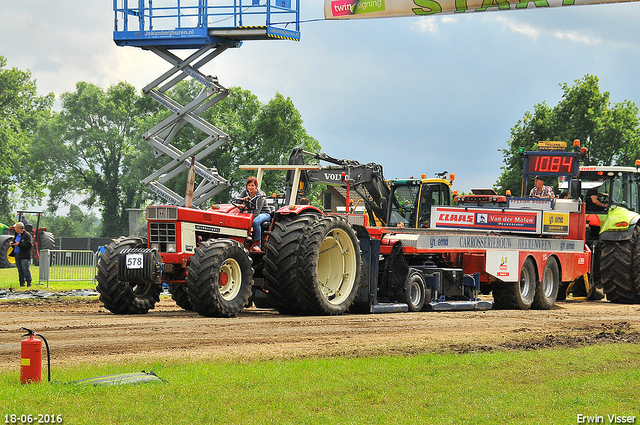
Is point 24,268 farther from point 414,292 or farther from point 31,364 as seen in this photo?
point 31,364

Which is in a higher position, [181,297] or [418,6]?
[418,6]

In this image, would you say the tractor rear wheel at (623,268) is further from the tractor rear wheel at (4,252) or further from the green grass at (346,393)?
the tractor rear wheel at (4,252)

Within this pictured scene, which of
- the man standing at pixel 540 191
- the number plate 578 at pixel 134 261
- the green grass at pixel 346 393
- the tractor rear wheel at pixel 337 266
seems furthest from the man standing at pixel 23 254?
the green grass at pixel 346 393

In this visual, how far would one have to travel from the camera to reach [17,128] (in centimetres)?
6141

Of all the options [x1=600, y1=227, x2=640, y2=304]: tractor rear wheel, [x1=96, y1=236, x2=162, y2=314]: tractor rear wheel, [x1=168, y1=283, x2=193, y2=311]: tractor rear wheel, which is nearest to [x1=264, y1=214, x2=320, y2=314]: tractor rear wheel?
[x1=96, y1=236, x2=162, y2=314]: tractor rear wheel

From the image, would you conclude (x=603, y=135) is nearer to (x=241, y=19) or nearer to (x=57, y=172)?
(x=241, y=19)

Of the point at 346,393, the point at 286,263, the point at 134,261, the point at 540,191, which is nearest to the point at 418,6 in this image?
the point at 540,191

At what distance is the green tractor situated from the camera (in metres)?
18.5

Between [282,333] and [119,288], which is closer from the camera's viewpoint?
[282,333]

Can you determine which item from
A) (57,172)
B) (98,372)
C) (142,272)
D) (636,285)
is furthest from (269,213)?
(57,172)

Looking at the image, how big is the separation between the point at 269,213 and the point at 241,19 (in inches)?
663

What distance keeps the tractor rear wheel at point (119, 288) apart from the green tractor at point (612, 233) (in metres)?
10.7

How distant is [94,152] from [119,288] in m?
51.4

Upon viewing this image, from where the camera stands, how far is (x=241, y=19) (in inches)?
1131
